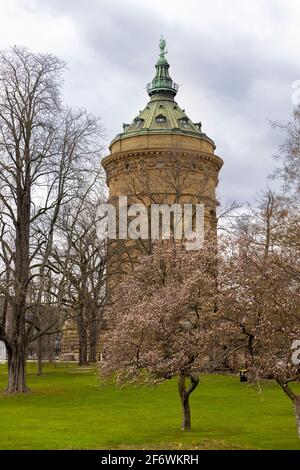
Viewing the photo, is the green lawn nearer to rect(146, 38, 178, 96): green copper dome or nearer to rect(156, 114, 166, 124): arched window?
rect(156, 114, 166, 124): arched window

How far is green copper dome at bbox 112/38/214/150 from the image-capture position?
6297cm

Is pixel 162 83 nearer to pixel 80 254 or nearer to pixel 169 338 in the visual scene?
pixel 80 254

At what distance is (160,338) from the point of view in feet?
61.9

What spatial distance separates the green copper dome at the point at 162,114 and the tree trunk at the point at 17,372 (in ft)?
108

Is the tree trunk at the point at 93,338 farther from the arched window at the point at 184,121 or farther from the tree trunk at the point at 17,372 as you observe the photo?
the arched window at the point at 184,121

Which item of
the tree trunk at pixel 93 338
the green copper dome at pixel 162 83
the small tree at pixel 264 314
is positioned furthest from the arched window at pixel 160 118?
the small tree at pixel 264 314

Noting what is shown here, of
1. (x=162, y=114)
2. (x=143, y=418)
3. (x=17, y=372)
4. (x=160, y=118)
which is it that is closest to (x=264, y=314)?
(x=143, y=418)

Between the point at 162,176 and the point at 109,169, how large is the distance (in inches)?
539

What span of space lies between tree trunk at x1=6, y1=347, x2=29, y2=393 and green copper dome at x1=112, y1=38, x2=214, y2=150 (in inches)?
1294

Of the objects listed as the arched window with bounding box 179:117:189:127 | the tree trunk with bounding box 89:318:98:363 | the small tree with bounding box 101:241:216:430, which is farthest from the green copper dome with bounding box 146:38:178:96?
the small tree with bounding box 101:241:216:430

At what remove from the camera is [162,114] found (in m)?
65.3

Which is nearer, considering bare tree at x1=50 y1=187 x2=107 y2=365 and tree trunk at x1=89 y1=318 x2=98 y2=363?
bare tree at x1=50 y1=187 x2=107 y2=365
